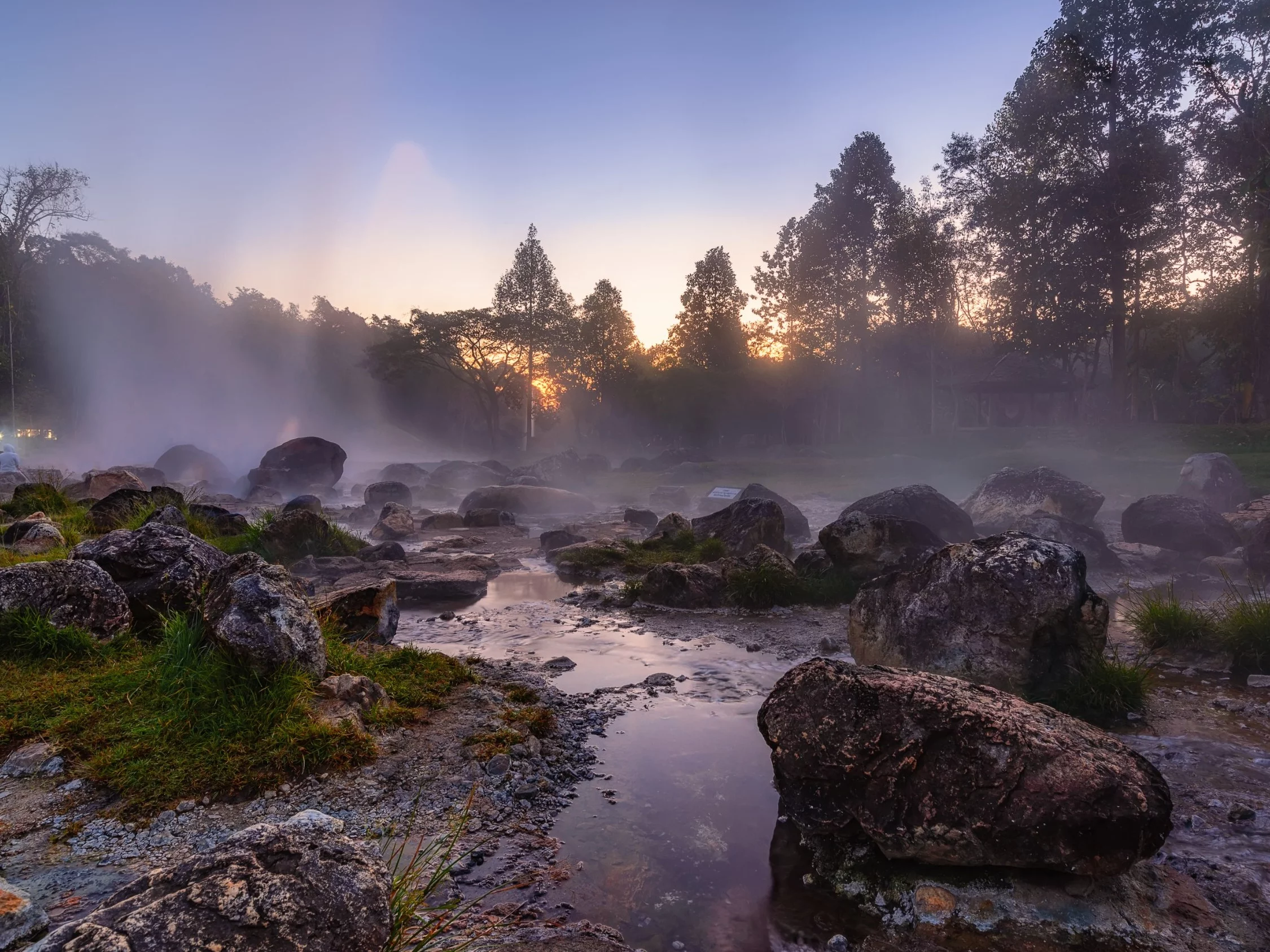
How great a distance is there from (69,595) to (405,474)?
30.5 metres

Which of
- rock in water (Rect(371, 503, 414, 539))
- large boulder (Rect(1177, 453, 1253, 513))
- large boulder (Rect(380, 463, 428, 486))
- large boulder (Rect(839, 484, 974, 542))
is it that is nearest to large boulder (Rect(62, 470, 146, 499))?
rock in water (Rect(371, 503, 414, 539))

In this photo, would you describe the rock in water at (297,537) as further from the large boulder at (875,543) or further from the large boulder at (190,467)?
the large boulder at (190,467)

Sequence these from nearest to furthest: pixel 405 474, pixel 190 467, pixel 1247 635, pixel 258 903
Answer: pixel 258 903 → pixel 1247 635 → pixel 405 474 → pixel 190 467

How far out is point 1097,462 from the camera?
2506 centimetres

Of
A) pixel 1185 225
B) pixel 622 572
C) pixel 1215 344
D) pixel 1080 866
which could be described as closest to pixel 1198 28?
pixel 1185 225

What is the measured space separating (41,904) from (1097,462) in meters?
28.3

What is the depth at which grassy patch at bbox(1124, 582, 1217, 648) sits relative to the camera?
22.8 ft

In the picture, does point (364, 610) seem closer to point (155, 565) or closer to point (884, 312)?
point (155, 565)

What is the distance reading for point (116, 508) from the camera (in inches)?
444

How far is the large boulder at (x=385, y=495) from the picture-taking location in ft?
81.6

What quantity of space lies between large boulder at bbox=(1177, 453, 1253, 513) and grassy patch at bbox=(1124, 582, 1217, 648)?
41.6 feet

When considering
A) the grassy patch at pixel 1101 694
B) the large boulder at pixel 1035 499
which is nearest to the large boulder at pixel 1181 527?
the large boulder at pixel 1035 499

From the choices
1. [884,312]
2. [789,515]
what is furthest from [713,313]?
[789,515]

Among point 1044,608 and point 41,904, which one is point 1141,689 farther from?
point 41,904
